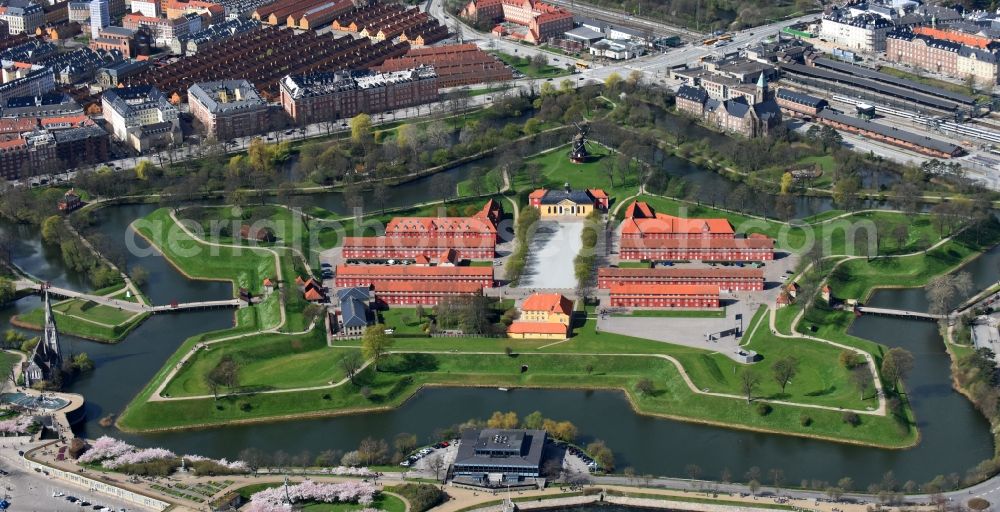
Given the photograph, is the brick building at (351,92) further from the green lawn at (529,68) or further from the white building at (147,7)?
the white building at (147,7)

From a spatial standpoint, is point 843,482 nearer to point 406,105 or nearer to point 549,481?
point 549,481

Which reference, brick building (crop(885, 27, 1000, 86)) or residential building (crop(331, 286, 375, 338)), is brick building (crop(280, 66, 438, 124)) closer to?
residential building (crop(331, 286, 375, 338))

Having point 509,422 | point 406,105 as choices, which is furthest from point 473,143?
point 509,422

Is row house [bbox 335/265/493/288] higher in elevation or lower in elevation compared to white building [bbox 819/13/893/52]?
lower

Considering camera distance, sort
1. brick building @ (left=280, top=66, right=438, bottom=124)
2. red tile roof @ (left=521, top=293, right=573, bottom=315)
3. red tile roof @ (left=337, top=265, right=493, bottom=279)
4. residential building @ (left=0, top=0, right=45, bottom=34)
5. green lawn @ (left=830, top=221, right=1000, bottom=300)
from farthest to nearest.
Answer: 1. residential building @ (left=0, top=0, right=45, bottom=34)
2. brick building @ (left=280, top=66, right=438, bottom=124)
3. red tile roof @ (left=337, top=265, right=493, bottom=279)
4. green lawn @ (left=830, top=221, right=1000, bottom=300)
5. red tile roof @ (left=521, top=293, right=573, bottom=315)

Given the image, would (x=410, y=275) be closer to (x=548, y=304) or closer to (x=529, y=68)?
(x=548, y=304)

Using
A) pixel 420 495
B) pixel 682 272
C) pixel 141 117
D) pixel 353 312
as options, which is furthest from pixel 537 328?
pixel 141 117

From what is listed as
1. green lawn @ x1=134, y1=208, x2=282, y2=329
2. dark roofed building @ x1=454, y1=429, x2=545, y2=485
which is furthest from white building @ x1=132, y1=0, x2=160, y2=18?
dark roofed building @ x1=454, y1=429, x2=545, y2=485
